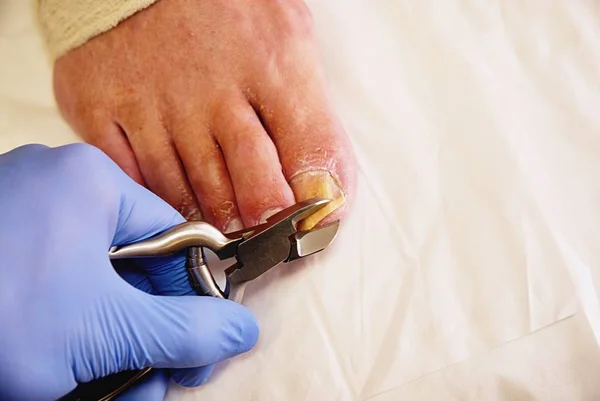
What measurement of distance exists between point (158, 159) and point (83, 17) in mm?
237

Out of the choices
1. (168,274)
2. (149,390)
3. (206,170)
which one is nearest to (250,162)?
(206,170)

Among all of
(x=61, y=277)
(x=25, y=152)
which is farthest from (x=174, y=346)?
(x=25, y=152)

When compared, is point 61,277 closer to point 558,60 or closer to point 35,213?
point 35,213

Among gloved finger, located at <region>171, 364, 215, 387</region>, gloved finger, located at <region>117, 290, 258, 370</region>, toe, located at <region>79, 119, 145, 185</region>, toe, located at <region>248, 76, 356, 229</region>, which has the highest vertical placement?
toe, located at <region>79, 119, 145, 185</region>

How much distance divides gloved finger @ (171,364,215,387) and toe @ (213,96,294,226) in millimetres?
179

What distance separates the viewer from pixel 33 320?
1.96ft

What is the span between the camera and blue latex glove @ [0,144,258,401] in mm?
597

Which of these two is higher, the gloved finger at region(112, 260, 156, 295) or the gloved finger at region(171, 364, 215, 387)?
the gloved finger at region(112, 260, 156, 295)

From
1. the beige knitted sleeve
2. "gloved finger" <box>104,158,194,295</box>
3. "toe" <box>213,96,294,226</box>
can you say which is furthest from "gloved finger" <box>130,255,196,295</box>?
the beige knitted sleeve

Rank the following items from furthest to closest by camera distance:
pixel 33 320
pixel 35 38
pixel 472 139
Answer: pixel 35 38 < pixel 472 139 < pixel 33 320

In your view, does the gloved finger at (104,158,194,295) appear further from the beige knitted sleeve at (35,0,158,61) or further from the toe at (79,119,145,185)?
the beige knitted sleeve at (35,0,158,61)

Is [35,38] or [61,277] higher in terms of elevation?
[35,38]

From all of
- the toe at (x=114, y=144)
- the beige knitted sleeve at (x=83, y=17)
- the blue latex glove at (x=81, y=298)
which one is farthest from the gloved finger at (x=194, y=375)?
the beige knitted sleeve at (x=83, y=17)

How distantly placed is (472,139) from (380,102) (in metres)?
0.13
